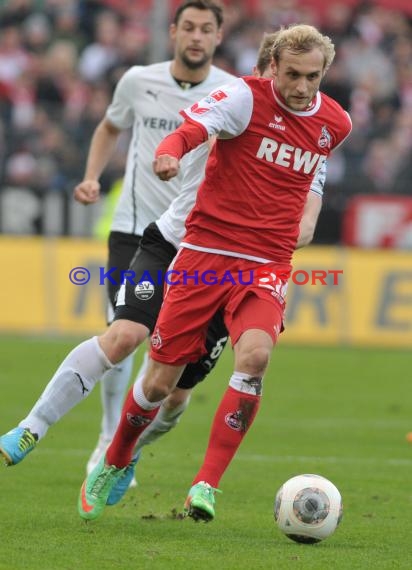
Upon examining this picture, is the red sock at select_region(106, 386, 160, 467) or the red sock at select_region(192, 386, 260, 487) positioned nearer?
the red sock at select_region(192, 386, 260, 487)

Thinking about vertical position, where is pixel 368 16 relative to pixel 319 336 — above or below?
above

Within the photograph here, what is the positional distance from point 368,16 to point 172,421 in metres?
16.6

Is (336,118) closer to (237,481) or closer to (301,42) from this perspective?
(301,42)

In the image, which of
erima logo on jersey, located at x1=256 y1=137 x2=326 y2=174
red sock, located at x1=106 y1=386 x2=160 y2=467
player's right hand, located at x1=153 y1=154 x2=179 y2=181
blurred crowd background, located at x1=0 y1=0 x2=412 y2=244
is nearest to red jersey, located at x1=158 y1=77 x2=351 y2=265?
erima logo on jersey, located at x1=256 y1=137 x2=326 y2=174

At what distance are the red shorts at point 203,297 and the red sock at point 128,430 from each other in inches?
14.1

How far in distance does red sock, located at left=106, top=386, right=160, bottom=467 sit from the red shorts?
1.17 ft

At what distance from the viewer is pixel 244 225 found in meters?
6.66

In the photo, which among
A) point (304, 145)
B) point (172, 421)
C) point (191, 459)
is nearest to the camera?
point (304, 145)

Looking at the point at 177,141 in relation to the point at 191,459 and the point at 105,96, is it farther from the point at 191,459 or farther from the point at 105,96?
the point at 105,96

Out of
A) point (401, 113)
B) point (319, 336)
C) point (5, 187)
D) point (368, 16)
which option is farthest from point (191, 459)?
point (368, 16)

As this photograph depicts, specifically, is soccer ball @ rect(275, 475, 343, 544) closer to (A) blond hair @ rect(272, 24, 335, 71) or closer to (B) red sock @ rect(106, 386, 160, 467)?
(B) red sock @ rect(106, 386, 160, 467)

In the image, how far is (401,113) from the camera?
21.3 m

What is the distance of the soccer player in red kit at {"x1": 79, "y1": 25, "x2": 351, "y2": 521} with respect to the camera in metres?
6.42

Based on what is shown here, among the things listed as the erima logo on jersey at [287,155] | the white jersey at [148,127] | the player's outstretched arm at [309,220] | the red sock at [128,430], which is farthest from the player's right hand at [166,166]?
the white jersey at [148,127]
